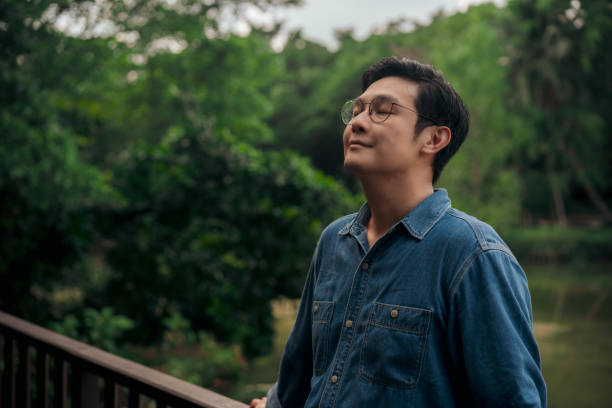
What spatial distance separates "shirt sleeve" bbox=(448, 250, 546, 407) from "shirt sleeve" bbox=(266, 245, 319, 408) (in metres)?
0.47

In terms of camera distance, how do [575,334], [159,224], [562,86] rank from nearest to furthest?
[159,224], [575,334], [562,86]

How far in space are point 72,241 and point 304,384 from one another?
4.04m

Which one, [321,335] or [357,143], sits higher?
[357,143]

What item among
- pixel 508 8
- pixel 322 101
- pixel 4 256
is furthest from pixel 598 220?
pixel 4 256

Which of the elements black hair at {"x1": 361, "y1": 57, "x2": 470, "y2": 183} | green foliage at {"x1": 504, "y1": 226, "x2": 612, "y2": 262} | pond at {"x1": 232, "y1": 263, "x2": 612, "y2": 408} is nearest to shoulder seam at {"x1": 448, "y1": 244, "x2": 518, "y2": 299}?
black hair at {"x1": 361, "y1": 57, "x2": 470, "y2": 183}

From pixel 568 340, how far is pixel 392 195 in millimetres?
10778

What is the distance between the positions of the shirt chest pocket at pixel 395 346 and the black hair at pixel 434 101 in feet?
1.30

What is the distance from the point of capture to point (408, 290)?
3.86 feet

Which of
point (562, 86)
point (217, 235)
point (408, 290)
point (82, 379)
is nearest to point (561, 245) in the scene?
point (562, 86)

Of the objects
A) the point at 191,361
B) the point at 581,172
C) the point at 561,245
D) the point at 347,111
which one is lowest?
the point at 561,245

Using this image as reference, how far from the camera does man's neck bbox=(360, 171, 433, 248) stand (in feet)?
4.35

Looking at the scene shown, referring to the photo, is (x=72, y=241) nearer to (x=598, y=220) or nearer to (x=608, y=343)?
(x=608, y=343)

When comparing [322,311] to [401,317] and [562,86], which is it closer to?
[401,317]

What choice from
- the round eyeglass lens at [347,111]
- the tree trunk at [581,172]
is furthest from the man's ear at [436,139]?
the tree trunk at [581,172]
